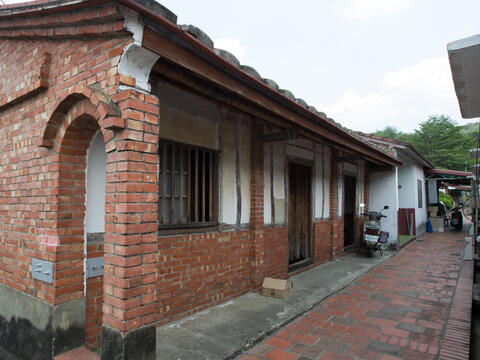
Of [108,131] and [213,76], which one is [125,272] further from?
[213,76]

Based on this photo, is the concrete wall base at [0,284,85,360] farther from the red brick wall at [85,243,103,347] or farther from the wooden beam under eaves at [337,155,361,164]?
the wooden beam under eaves at [337,155,361,164]

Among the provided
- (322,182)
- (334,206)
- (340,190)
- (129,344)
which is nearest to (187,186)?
(129,344)

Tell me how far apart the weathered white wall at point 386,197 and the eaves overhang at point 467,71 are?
5862 mm

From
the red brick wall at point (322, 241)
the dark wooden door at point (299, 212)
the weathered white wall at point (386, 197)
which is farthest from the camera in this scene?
the weathered white wall at point (386, 197)

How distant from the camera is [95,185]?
300 cm

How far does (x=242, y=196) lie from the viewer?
477 cm

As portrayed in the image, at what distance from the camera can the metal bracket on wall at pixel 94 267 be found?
2906mm

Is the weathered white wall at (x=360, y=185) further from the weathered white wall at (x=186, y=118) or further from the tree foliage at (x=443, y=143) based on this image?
the tree foliage at (x=443, y=143)

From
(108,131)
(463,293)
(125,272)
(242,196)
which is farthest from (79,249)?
(463,293)

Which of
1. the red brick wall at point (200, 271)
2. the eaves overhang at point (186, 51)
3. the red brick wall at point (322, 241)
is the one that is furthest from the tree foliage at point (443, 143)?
the eaves overhang at point (186, 51)

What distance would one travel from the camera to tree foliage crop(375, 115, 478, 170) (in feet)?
90.6

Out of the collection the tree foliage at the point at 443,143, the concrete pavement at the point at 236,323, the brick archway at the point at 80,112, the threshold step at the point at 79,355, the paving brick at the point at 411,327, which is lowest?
the paving brick at the point at 411,327

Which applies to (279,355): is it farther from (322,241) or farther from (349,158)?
(349,158)

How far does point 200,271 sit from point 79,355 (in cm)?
162
